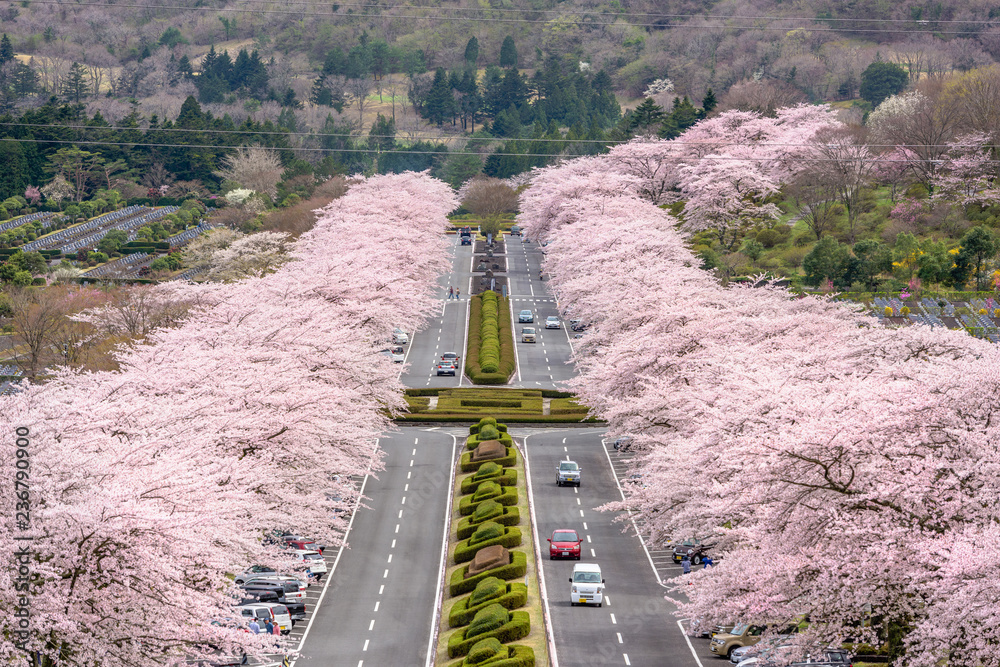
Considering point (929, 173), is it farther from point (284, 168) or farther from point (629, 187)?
point (284, 168)

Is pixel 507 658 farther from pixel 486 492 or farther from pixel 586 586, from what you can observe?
pixel 486 492

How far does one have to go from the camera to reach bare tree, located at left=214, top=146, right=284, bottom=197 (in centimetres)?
16088

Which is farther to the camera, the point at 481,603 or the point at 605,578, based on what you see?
the point at 605,578

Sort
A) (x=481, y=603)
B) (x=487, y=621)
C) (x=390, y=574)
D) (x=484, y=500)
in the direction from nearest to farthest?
(x=487, y=621) < (x=481, y=603) < (x=390, y=574) < (x=484, y=500)

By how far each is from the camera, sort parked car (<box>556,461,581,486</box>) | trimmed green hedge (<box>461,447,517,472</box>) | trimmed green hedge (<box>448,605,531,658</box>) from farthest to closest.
Result: trimmed green hedge (<box>461,447,517,472</box>) → parked car (<box>556,461,581,486</box>) → trimmed green hedge (<box>448,605,531,658</box>)

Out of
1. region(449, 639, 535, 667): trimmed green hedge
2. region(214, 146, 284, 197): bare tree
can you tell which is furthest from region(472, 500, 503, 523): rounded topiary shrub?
region(214, 146, 284, 197): bare tree

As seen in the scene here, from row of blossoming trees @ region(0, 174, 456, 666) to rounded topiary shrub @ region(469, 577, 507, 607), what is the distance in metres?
6.02

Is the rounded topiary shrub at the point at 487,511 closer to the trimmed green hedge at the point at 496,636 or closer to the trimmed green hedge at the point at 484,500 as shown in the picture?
the trimmed green hedge at the point at 484,500

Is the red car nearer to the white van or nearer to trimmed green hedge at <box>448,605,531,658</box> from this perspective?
the white van

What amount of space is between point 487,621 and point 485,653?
2.77 metres

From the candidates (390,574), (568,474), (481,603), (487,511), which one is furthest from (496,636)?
(568,474)

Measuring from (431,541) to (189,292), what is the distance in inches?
1338

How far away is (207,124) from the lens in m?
181

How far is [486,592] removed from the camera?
42344mm
